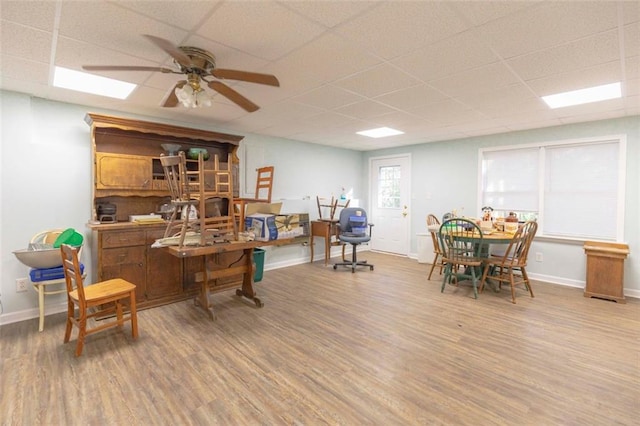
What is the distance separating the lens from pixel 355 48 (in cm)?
221

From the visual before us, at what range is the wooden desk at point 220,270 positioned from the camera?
281cm

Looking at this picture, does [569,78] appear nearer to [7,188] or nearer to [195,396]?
[195,396]

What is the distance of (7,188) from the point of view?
3.12m

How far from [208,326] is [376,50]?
9.41ft

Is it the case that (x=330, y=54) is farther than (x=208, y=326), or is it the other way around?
(x=208, y=326)

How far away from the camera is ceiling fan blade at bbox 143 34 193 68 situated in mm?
1589

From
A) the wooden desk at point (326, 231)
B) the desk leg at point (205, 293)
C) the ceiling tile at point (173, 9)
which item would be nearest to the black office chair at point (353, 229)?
the wooden desk at point (326, 231)

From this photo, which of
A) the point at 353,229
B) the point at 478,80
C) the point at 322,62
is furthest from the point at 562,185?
the point at 322,62

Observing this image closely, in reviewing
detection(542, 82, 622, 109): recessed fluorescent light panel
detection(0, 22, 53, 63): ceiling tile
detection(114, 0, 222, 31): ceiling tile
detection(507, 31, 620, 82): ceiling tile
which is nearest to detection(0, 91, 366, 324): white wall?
detection(0, 22, 53, 63): ceiling tile

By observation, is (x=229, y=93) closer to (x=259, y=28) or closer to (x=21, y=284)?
(x=259, y=28)

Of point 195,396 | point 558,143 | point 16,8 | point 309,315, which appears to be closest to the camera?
point 16,8

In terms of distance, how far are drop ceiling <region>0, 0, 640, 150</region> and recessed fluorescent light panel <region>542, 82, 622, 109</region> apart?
0.10 metres

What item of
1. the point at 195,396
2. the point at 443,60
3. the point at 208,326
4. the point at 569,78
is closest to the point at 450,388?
the point at 195,396

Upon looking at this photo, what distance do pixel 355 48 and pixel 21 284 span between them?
13.1ft
